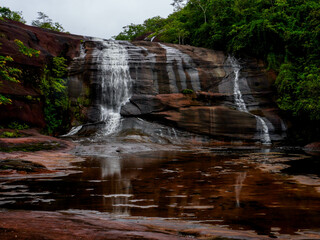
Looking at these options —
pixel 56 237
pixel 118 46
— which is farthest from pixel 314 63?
pixel 56 237

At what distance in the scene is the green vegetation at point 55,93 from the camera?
1798cm

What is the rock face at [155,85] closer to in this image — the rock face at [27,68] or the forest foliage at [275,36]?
the rock face at [27,68]

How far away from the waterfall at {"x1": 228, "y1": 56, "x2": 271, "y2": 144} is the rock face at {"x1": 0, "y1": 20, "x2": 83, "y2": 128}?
14287mm

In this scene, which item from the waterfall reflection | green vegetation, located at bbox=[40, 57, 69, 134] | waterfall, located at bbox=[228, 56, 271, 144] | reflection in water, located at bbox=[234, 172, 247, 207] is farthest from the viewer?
waterfall, located at bbox=[228, 56, 271, 144]

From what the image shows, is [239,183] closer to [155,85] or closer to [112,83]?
[155,85]

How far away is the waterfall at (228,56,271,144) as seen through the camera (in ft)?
61.8

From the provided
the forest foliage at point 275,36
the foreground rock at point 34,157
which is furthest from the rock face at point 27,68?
the forest foliage at point 275,36

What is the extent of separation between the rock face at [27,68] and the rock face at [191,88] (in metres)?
2.37

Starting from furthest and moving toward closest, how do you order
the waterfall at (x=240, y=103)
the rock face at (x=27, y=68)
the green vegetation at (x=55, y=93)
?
the waterfall at (x=240, y=103), the green vegetation at (x=55, y=93), the rock face at (x=27, y=68)

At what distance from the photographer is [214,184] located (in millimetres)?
5238

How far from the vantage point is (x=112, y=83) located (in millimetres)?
20156

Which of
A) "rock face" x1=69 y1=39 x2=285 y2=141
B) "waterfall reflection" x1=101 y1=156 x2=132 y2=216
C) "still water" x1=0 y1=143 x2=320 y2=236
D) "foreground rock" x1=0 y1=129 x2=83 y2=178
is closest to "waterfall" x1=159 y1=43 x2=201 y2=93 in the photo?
"rock face" x1=69 y1=39 x2=285 y2=141

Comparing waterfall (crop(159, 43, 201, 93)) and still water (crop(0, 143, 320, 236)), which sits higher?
waterfall (crop(159, 43, 201, 93))

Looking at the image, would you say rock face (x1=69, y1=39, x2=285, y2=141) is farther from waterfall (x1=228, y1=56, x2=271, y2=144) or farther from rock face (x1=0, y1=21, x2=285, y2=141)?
waterfall (x1=228, y1=56, x2=271, y2=144)
